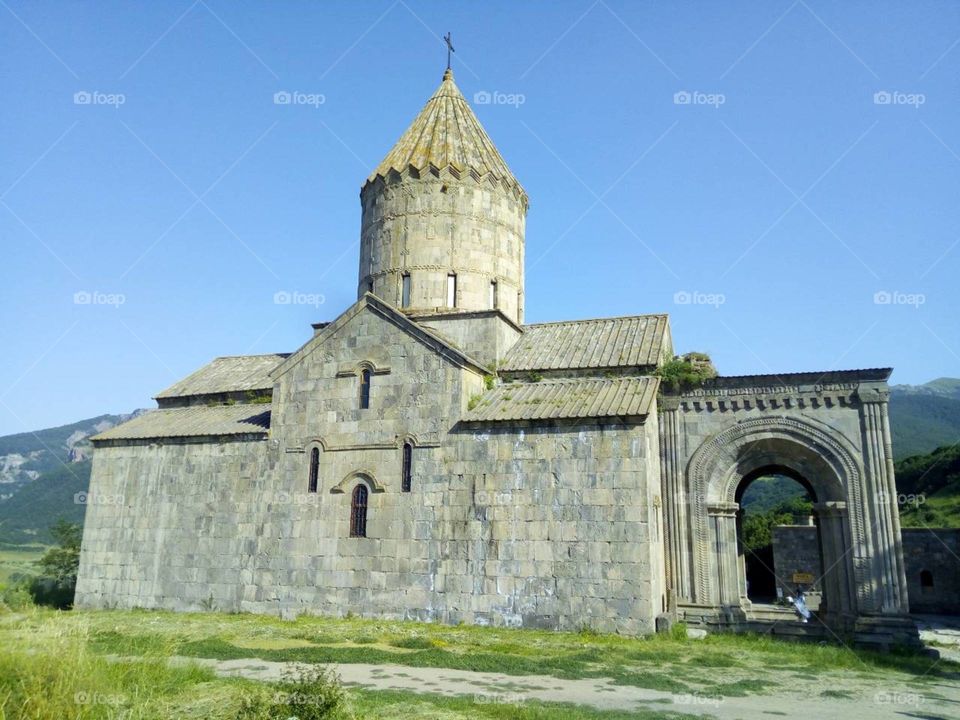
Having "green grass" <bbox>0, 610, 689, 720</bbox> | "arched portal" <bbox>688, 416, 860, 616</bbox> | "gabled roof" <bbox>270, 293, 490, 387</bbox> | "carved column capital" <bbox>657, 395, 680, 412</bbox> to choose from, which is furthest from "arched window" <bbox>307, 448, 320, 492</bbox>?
"arched portal" <bbox>688, 416, 860, 616</bbox>

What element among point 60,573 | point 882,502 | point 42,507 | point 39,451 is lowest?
point 60,573

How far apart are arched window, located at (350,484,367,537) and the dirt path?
4643 mm

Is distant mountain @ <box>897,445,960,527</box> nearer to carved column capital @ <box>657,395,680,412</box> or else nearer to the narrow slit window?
carved column capital @ <box>657,395,680,412</box>

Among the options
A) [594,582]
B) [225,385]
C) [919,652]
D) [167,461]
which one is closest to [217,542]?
[167,461]

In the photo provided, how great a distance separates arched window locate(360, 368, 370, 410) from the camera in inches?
595

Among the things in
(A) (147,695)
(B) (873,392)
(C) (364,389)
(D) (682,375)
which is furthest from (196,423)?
(B) (873,392)

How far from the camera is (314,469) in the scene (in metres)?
15.2

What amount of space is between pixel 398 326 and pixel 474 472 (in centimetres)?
352

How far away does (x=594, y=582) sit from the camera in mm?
12570

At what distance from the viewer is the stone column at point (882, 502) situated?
13648 millimetres

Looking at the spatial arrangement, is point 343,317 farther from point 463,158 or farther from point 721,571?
point 721,571

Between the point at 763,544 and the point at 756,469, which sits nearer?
the point at 756,469

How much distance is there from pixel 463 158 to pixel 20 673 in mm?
14896

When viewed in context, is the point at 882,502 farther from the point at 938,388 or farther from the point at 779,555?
the point at 938,388
